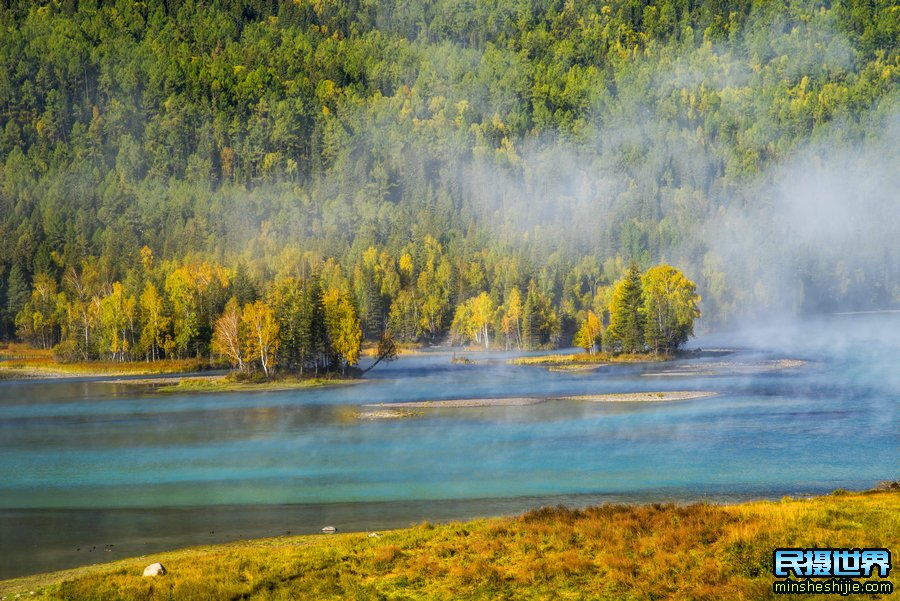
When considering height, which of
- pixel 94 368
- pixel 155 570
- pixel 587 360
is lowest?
pixel 587 360

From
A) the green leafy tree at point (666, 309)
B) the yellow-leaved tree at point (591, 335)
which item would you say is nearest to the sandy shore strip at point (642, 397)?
the green leafy tree at point (666, 309)

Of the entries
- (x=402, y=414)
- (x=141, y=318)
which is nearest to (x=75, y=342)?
(x=141, y=318)

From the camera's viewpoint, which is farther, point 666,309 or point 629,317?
point 666,309

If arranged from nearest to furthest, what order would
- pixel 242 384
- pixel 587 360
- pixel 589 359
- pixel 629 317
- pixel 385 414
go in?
pixel 385 414 → pixel 242 384 → pixel 629 317 → pixel 587 360 → pixel 589 359

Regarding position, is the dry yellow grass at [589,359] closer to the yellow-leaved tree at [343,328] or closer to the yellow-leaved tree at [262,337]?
the yellow-leaved tree at [343,328]

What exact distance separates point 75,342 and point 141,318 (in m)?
19.4

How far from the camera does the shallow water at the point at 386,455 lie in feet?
138

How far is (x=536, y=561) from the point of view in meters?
26.7

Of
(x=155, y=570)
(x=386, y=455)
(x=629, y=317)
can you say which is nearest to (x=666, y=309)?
(x=629, y=317)

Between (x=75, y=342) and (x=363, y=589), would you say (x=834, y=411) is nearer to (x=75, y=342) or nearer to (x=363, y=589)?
(x=363, y=589)

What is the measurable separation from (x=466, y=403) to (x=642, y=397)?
715 inches

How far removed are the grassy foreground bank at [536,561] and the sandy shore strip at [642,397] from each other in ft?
187

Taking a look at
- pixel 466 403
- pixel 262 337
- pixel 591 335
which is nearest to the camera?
pixel 466 403

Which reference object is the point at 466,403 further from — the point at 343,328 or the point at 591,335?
the point at 591,335
